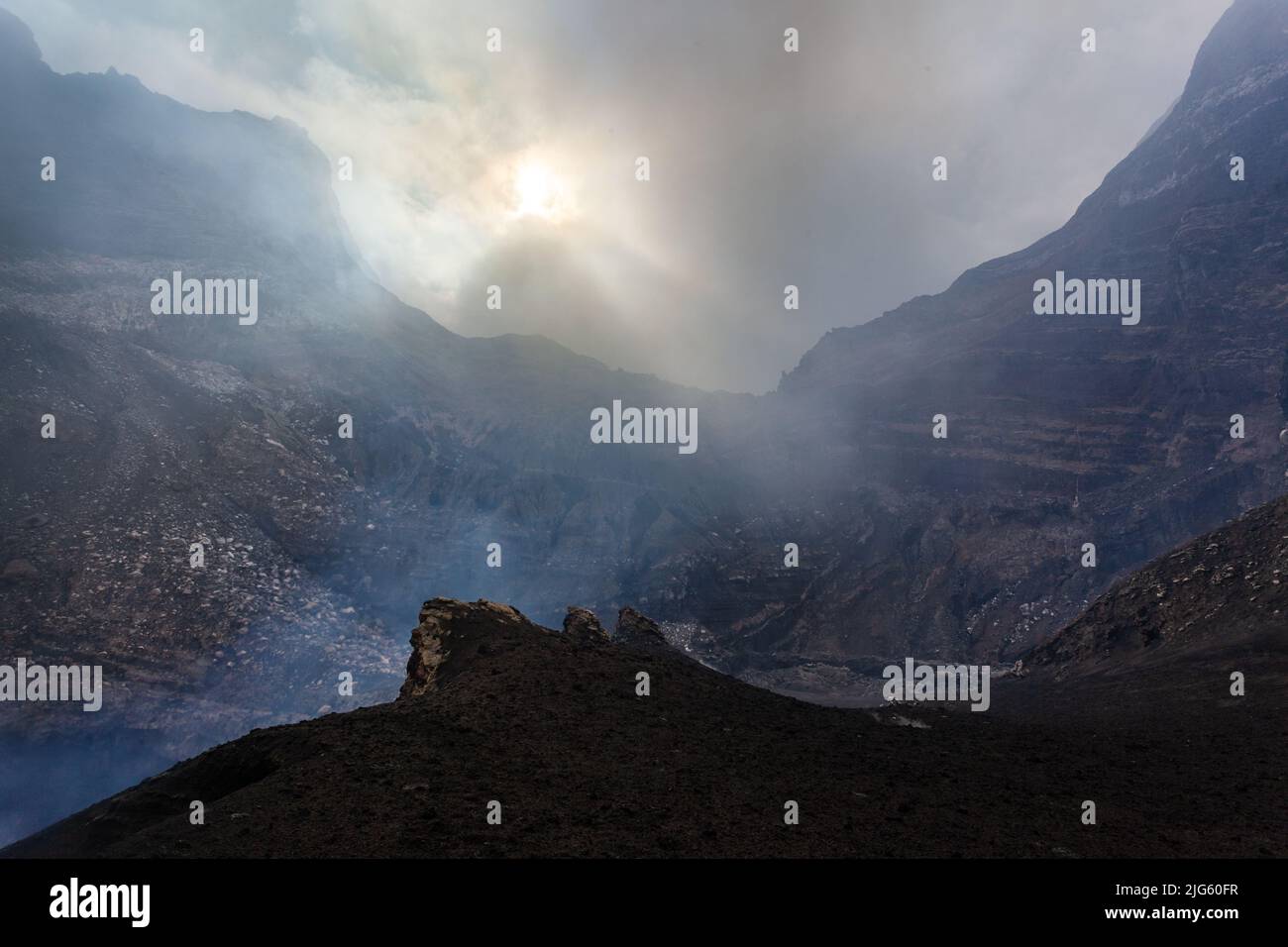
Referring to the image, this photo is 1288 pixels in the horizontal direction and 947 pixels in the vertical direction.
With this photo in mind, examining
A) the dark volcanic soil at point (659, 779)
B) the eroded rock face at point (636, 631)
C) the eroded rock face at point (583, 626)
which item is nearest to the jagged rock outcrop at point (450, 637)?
the dark volcanic soil at point (659, 779)

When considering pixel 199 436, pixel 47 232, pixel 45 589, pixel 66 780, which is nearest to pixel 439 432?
pixel 199 436

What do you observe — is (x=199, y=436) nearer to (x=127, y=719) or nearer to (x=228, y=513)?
(x=228, y=513)

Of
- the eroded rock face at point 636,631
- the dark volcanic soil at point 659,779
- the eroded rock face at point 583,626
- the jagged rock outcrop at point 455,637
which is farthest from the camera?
the eroded rock face at point 636,631

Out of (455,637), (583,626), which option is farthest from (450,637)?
(583,626)

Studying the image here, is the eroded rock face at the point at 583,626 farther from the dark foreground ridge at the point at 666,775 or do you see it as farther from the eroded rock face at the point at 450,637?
the dark foreground ridge at the point at 666,775

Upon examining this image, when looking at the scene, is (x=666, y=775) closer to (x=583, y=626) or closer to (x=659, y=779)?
(x=659, y=779)
